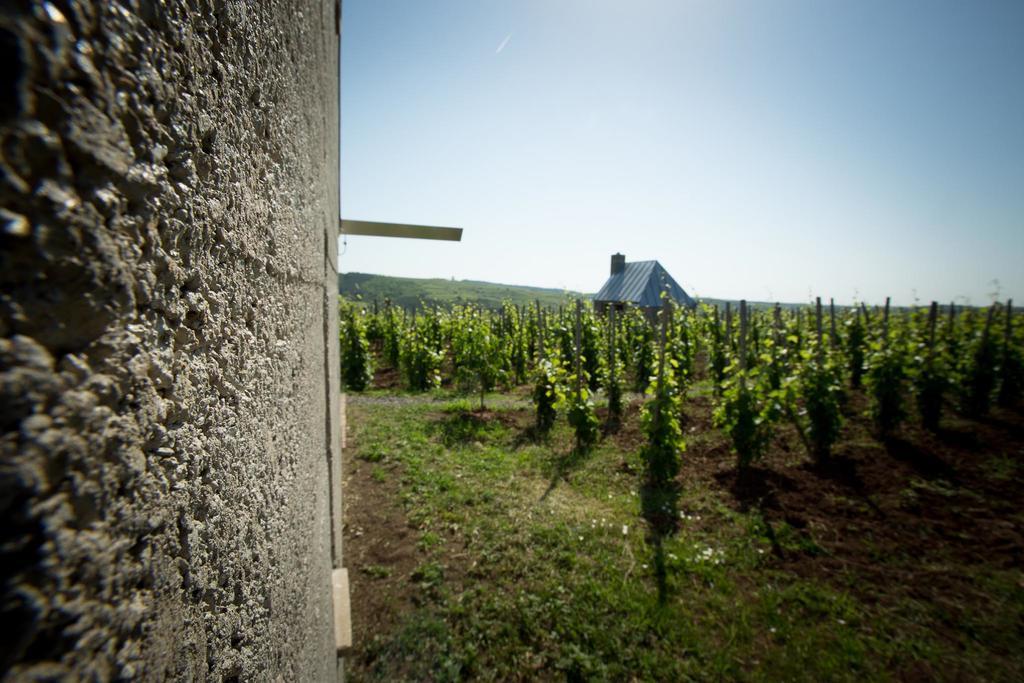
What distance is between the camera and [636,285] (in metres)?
40.5

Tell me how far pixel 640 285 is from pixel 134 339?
4160 cm

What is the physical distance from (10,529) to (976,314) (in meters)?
18.2

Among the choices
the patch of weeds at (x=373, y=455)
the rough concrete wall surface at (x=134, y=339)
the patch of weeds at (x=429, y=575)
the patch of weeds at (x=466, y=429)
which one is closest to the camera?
the rough concrete wall surface at (x=134, y=339)

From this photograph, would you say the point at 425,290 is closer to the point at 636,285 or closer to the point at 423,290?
the point at 423,290

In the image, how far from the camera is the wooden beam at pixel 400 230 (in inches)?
179

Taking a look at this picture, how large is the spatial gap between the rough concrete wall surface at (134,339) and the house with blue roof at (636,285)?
38.1 metres

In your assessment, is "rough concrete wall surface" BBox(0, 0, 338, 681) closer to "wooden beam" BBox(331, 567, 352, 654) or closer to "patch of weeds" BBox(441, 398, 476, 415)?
"wooden beam" BBox(331, 567, 352, 654)

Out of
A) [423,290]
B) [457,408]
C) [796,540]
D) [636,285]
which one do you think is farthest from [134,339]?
[423,290]

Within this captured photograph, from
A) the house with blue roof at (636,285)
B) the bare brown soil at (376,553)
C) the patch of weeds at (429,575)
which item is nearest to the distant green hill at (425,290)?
the house with blue roof at (636,285)

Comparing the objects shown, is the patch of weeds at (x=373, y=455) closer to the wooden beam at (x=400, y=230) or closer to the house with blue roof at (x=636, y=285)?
the wooden beam at (x=400, y=230)

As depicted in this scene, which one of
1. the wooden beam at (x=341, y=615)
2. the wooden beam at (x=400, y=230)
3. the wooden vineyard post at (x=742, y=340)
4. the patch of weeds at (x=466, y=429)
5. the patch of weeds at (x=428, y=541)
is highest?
the wooden beam at (x=400, y=230)

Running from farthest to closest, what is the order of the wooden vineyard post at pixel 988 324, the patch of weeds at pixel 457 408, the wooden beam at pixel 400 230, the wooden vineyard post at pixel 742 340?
the patch of weeds at pixel 457 408 → the wooden vineyard post at pixel 988 324 → the wooden vineyard post at pixel 742 340 → the wooden beam at pixel 400 230

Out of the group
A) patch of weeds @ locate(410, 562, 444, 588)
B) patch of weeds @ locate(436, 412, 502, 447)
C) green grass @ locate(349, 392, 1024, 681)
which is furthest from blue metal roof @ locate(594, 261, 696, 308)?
patch of weeds @ locate(410, 562, 444, 588)

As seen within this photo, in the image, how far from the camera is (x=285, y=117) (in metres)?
0.91
